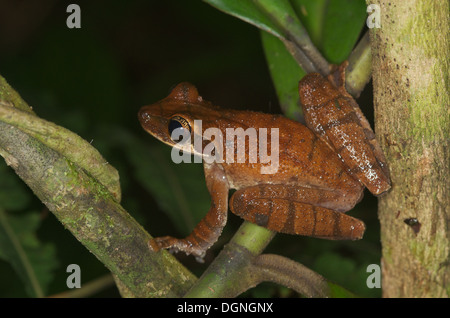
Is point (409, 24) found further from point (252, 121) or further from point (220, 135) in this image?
point (220, 135)

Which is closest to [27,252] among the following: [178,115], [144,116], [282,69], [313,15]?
[144,116]

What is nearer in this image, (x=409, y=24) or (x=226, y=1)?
(x=409, y=24)

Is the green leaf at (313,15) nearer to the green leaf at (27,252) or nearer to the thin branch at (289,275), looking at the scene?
the thin branch at (289,275)

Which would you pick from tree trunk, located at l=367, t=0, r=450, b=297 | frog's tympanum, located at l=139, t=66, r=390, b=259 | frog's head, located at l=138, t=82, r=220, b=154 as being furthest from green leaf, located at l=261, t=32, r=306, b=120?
tree trunk, located at l=367, t=0, r=450, b=297

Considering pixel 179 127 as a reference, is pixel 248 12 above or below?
Answer: above

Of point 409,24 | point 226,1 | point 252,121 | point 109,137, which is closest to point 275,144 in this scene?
point 252,121

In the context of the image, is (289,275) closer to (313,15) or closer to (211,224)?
(211,224)

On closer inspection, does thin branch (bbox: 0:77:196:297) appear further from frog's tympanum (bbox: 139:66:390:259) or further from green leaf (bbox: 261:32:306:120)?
green leaf (bbox: 261:32:306:120)
